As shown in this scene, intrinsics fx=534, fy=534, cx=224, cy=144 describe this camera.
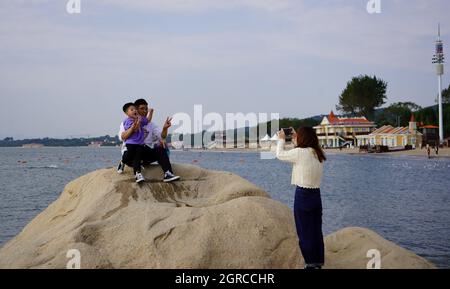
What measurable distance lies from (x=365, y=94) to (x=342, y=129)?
8.73 meters

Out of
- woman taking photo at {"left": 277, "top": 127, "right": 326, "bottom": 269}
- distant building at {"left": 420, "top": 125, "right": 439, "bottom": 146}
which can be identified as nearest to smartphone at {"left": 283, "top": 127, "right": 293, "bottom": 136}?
woman taking photo at {"left": 277, "top": 127, "right": 326, "bottom": 269}

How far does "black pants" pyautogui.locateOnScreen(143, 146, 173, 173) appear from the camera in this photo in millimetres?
8242

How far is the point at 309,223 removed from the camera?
234 inches

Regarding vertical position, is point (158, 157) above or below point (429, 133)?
below

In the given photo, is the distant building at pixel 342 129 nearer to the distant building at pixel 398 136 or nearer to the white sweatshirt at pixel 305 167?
the distant building at pixel 398 136

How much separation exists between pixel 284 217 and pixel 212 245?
1.11 m

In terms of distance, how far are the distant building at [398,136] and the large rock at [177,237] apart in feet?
294

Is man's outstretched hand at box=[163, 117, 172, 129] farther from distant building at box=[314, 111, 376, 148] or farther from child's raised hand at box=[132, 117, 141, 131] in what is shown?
distant building at box=[314, 111, 376, 148]

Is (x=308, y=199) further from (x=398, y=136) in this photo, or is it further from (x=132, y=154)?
(x=398, y=136)

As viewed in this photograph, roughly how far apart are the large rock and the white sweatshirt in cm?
83

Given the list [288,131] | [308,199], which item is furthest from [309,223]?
[288,131]

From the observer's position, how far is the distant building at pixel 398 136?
9238cm

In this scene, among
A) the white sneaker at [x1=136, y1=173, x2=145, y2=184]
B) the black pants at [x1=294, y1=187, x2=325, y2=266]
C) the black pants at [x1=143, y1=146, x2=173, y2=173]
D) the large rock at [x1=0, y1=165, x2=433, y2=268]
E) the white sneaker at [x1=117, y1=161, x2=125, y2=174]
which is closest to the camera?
the black pants at [x1=294, y1=187, x2=325, y2=266]
